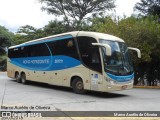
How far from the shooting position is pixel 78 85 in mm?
15875

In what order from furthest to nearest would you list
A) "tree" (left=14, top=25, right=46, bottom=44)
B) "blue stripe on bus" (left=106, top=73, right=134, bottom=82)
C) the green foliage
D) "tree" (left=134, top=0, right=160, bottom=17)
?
the green foliage → "tree" (left=14, top=25, right=46, bottom=44) → "tree" (left=134, top=0, right=160, bottom=17) → "blue stripe on bus" (left=106, top=73, right=134, bottom=82)

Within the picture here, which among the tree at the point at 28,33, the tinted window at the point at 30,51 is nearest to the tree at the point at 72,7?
the tree at the point at 28,33

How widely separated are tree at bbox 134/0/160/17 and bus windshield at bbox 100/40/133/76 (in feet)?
61.7

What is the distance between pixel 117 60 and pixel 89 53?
145cm

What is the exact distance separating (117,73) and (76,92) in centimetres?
274

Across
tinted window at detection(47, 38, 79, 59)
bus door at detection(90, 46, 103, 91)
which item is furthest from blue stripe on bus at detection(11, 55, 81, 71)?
bus door at detection(90, 46, 103, 91)

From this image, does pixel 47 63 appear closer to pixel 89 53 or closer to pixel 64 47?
pixel 64 47

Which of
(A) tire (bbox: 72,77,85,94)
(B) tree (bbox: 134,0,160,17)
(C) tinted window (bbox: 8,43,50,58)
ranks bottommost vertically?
(A) tire (bbox: 72,77,85,94)

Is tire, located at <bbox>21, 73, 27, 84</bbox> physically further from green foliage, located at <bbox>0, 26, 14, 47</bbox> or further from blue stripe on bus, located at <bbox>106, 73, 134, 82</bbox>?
green foliage, located at <bbox>0, 26, 14, 47</bbox>

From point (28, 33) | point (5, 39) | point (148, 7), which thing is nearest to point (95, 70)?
point (148, 7)

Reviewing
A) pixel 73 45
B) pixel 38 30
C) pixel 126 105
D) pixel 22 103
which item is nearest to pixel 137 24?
pixel 73 45

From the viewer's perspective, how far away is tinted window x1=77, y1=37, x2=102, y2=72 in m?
14.5

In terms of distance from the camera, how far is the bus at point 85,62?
14281 mm

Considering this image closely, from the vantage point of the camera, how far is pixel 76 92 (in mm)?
15938
